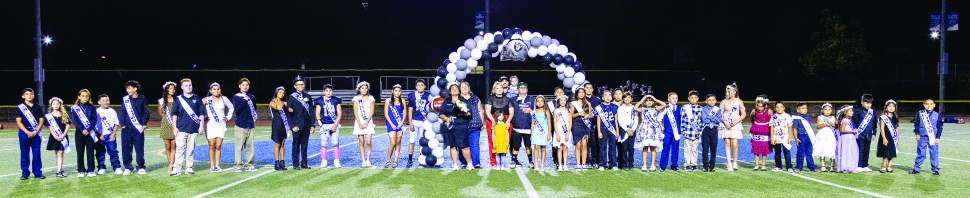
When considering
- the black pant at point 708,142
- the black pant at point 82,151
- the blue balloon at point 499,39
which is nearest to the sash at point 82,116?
the black pant at point 82,151

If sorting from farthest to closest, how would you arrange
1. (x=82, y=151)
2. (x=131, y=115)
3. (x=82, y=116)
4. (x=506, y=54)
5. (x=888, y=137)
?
(x=506, y=54)
(x=888, y=137)
(x=131, y=115)
(x=82, y=151)
(x=82, y=116)

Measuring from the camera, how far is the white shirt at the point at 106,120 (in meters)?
11.8

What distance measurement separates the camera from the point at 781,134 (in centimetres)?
1228

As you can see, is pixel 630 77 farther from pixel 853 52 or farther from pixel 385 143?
pixel 385 143

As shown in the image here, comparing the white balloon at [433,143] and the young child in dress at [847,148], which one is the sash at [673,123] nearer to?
the young child in dress at [847,148]

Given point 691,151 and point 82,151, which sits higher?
point 82,151

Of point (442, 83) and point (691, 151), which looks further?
point (442, 83)

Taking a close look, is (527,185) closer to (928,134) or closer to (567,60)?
(567,60)

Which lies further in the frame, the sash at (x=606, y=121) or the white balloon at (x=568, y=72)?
the white balloon at (x=568, y=72)

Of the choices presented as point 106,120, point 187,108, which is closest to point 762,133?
point 187,108

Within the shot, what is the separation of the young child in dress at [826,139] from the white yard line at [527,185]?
186 inches

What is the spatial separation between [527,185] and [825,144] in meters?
5.17

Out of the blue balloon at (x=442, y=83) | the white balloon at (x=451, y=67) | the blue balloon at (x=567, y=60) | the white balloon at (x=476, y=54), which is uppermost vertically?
the white balloon at (x=476, y=54)

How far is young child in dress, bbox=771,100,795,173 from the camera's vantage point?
12.2 metres
